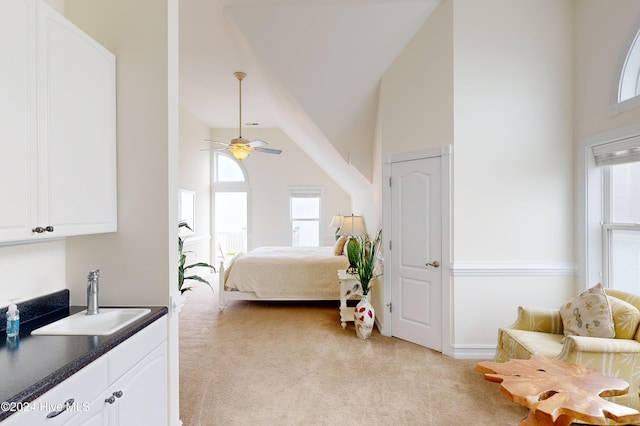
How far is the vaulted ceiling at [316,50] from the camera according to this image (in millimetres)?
3387

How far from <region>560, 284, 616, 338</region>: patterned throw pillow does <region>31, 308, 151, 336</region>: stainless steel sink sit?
9.90 ft

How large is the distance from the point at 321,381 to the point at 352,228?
7.06ft

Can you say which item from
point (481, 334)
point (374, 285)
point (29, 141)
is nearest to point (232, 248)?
point (374, 285)

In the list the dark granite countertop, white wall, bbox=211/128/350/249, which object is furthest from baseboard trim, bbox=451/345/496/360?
white wall, bbox=211/128/350/249

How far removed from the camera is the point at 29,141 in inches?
54.6

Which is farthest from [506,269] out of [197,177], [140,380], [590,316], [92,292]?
[197,177]

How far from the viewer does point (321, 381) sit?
281 cm

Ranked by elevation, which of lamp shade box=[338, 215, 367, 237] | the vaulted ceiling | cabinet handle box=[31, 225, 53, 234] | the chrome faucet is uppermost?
the vaulted ceiling

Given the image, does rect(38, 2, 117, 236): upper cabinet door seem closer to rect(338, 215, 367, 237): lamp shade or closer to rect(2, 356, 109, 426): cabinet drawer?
rect(2, 356, 109, 426): cabinet drawer

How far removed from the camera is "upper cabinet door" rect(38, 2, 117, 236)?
4.81 feet

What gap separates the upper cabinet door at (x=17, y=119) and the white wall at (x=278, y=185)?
258 inches

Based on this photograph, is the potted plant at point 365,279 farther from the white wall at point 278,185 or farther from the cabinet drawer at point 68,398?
the white wall at point 278,185

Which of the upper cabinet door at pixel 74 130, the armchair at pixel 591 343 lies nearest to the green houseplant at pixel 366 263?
the armchair at pixel 591 343

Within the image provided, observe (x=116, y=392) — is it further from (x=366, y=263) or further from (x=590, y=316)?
(x=590, y=316)
